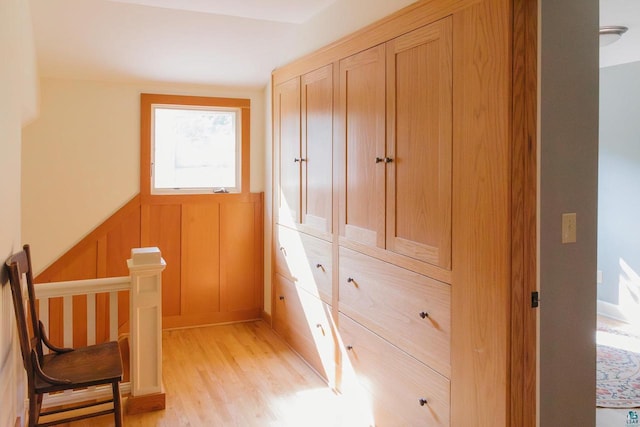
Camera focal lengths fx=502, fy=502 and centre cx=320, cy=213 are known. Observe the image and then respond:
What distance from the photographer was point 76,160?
398cm

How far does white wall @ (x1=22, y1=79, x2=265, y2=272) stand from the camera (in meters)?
3.86

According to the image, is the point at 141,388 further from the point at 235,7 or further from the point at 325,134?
the point at 235,7

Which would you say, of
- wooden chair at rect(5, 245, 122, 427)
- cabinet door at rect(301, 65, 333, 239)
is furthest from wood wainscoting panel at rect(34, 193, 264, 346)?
wooden chair at rect(5, 245, 122, 427)

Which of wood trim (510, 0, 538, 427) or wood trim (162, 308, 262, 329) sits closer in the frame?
wood trim (510, 0, 538, 427)

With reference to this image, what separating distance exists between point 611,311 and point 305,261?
2975 millimetres

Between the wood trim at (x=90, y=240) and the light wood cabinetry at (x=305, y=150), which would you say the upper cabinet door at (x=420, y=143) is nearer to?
the light wood cabinetry at (x=305, y=150)

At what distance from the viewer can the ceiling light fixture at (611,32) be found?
10.5ft

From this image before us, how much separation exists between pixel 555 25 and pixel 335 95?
1.41 metres

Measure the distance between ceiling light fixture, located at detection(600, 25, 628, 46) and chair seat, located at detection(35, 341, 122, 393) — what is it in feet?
11.3

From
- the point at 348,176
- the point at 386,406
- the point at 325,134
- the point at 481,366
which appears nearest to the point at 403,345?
the point at 386,406

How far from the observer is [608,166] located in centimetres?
452

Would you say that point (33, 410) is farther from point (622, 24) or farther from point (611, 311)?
point (611, 311)

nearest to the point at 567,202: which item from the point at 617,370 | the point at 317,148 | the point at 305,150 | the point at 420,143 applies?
the point at 420,143

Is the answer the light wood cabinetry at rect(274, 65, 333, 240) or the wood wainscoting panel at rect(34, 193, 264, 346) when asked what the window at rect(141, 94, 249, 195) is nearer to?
the wood wainscoting panel at rect(34, 193, 264, 346)
